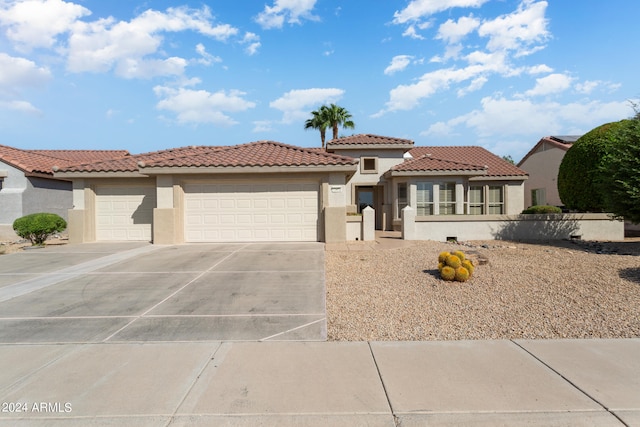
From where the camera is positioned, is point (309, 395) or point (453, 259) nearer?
point (309, 395)

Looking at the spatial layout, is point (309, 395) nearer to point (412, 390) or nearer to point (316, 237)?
point (412, 390)

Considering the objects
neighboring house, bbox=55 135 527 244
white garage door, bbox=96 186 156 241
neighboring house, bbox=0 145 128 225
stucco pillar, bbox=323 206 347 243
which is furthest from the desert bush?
neighboring house, bbox=0 145 128 225

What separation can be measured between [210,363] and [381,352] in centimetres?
214

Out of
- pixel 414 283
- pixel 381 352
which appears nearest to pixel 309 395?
pixel 381 352

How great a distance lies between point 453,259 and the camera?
24.5 feet

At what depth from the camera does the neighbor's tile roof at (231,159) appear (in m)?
13.3

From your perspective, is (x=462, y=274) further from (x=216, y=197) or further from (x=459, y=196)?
(x=459, y=196)

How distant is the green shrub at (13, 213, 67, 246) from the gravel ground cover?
12379 mm

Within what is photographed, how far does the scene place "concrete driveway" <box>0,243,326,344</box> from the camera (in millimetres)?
5082

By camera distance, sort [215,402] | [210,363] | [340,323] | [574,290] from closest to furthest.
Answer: [215,402], [210,363], [340,323], [574,290]

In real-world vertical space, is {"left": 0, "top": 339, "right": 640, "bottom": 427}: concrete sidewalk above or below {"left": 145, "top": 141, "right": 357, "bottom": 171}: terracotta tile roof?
below

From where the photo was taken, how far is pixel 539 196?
26297 millimetres

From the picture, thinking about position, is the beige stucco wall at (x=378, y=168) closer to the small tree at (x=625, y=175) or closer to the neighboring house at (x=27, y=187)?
the small tree at (x=625, y=175)

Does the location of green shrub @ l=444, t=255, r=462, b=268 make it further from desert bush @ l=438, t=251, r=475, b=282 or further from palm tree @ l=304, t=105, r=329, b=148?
palm tree @ l=304, t=105, r=329, b=148
